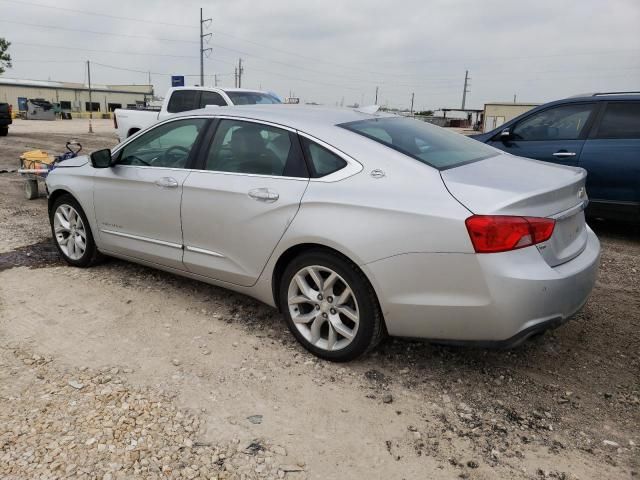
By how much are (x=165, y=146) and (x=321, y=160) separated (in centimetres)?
160

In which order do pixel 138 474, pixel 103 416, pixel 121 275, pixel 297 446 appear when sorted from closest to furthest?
pixel 138 474 → pixel 297 446 → pixel 103 416 → pixel 121 275

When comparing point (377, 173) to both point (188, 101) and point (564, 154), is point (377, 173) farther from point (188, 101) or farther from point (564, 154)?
point (188, 101)

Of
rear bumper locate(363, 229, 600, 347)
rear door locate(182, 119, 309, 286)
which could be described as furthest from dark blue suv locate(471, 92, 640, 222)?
rear door locate(182, 119, 309, 286)

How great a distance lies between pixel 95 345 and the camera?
3430mm

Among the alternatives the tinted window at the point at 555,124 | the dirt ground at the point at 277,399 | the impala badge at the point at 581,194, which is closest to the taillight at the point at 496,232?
the impala badge at the point at 581,194

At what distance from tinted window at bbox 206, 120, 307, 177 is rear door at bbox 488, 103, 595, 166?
161 inches

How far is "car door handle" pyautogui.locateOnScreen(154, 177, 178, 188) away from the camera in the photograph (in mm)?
3889

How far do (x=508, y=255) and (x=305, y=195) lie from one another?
122 cm

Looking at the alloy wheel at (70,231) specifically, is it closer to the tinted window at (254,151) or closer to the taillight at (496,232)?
the tinted window at (254,151)

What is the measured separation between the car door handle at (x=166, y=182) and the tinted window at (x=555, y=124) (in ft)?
15.1

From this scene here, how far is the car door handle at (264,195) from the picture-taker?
3.32 meters

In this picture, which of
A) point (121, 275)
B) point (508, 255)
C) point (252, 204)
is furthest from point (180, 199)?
point (508, 255)

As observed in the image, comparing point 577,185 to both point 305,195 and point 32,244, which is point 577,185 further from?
point 32,244

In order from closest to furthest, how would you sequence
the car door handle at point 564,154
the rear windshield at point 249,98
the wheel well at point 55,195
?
the wheel well at point 55,195, the car door handle at point 564,154, the rear windshield at point 249,98
